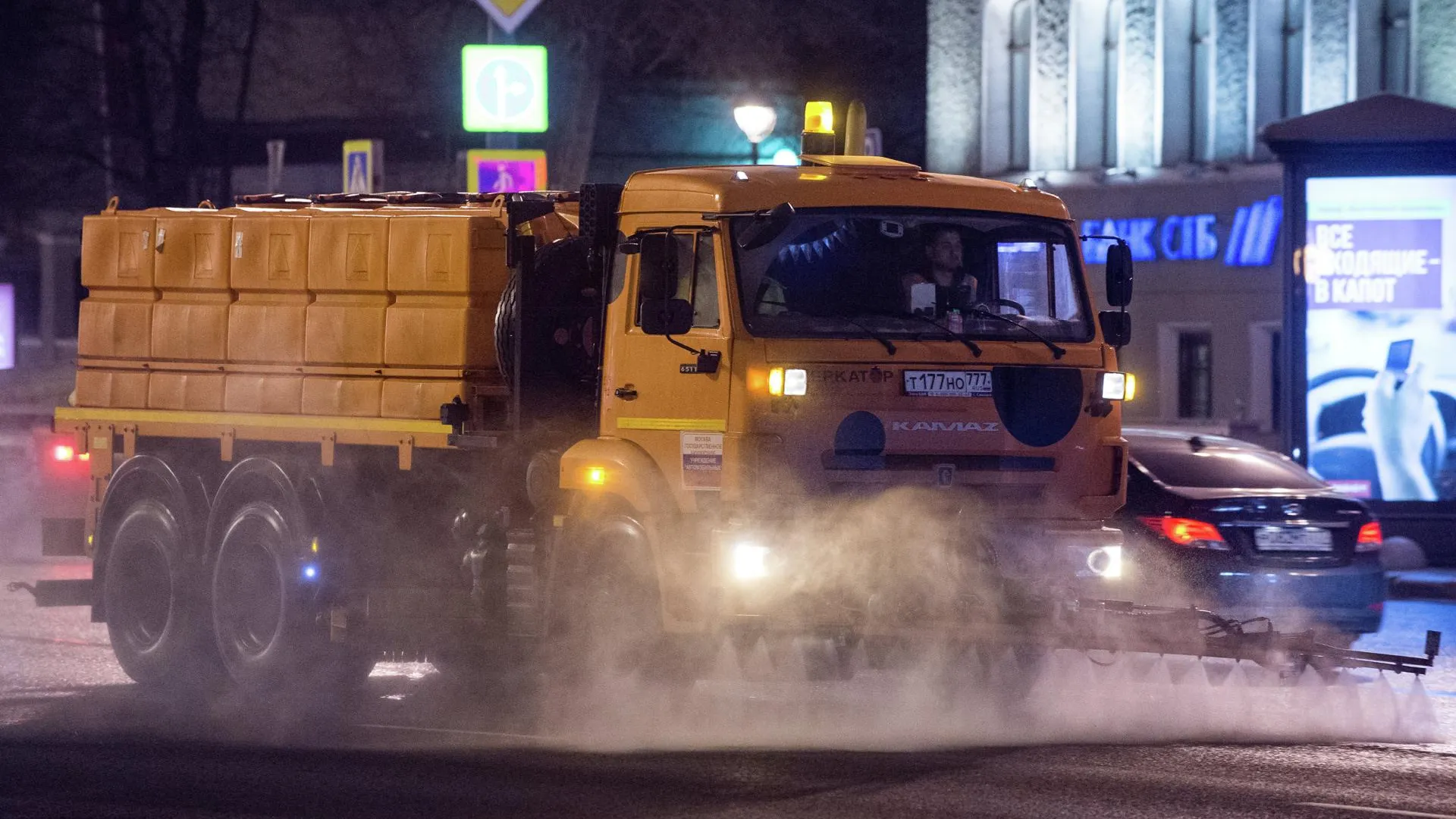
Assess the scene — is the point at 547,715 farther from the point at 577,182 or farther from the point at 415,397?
the point at 577,182

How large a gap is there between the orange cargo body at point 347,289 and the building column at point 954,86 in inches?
737

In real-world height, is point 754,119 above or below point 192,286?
above

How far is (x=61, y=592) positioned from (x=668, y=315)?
5.10 metres

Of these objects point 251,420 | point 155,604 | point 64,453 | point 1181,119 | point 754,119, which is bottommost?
point 155,604

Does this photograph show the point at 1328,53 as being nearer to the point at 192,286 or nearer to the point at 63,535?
the point at 192,286

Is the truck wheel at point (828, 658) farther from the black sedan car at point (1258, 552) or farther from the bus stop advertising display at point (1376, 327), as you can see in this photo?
the bus stop advertising display at point (1376, 327)

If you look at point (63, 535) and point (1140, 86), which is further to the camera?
point (1140, 86)

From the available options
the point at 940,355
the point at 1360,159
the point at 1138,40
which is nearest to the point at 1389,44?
the point at 1138,40

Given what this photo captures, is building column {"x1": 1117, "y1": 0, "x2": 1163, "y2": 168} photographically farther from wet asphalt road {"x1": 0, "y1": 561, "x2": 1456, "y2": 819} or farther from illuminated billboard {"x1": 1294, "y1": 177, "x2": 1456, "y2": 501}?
wet asphalt road {"x1": 0, "y1": 561, "x2": 1456, "y2": 819}

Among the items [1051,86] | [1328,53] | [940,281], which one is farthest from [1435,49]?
[940,281]

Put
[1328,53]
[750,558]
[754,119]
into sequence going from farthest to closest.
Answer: [1328,53] → [754,119] → [750,558]

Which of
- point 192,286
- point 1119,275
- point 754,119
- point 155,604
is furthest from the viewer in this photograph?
point 754,119

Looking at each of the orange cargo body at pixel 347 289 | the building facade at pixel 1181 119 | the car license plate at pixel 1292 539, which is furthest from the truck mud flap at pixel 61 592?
the building facade at pixel 1181 119

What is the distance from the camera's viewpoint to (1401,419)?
18719 mm
